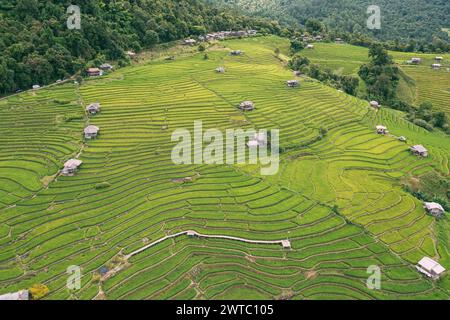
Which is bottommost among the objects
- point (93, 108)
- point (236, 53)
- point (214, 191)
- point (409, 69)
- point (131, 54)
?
point (214, 191)

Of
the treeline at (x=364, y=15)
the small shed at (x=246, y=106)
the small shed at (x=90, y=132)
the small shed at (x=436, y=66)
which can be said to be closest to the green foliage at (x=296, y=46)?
the small shed at (x=436, y=66)

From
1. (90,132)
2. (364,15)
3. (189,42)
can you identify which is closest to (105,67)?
(90,132)

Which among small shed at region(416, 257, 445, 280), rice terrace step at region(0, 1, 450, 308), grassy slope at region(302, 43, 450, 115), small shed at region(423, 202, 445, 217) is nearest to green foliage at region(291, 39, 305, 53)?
grassy slope at region(302, 43, 450, 115)

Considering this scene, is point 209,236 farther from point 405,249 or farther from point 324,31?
point 324,31

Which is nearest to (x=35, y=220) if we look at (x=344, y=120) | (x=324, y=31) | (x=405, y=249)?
(x=405, y=249)

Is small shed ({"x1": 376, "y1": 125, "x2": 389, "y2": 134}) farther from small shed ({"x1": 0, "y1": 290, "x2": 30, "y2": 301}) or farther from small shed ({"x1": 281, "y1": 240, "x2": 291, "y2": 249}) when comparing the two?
small shed ({"x1": 0, "y1": 290, "x2": 30, "y2": 301})

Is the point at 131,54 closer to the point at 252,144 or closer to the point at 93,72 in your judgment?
the point at 93,72
